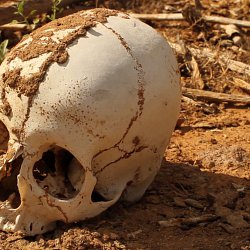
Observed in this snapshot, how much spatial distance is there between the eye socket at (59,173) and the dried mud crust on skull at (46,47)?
1.46 ft

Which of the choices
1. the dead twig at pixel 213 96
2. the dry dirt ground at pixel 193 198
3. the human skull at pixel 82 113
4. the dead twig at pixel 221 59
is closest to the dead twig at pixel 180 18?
the dead twig at pixel 221 59

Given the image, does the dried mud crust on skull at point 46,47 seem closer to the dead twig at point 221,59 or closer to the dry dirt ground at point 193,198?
the dry dirt ground at point 193,198

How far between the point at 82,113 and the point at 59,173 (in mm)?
536

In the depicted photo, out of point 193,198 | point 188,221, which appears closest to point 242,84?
point 193,198

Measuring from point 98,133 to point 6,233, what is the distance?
865 millimetres

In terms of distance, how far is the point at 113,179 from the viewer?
447 centimetres

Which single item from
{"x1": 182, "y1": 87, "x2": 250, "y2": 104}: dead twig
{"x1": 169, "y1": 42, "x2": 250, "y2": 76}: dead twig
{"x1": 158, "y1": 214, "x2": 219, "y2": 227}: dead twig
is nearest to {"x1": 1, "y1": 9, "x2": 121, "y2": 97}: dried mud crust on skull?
{"x1": 158, "y1": 214, "x2": 219, "y2": 227}: dead twig

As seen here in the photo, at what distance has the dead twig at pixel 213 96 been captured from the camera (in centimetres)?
655

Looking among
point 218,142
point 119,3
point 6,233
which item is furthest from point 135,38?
point 119,3

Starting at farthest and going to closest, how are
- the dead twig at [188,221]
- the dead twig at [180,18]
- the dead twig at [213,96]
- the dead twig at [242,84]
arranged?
the dead twig at [180,18] → the dead twig at [242,84] → the dead twig at [213,96] → the dead twig at [188,221]

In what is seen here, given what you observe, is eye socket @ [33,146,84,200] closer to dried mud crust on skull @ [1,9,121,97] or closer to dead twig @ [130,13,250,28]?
dried mud crust on skull @ [1,9,121,97]

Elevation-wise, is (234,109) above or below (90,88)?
below

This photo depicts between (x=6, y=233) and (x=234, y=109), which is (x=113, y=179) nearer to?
(x=6, y=233)

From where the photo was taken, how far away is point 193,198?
4941mm
